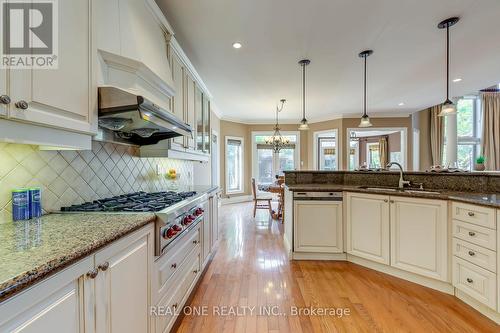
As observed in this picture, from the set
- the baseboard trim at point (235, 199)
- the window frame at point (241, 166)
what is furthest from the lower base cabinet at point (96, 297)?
the window frame at point (241, 166)

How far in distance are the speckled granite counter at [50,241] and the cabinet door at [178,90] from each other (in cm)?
131

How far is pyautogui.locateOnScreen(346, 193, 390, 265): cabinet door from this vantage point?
2.51m

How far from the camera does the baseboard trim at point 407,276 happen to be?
2.17 metres

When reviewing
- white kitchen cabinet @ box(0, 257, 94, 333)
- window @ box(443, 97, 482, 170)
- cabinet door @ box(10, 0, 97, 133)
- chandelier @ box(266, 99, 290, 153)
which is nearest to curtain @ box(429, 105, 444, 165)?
window @ box(443, 97, 482, 170)

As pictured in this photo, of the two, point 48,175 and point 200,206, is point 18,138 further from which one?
point 200,206

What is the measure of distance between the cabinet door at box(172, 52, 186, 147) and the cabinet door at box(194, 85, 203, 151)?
49cm

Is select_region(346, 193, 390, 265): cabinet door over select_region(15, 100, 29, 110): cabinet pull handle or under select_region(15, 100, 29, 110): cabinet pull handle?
under

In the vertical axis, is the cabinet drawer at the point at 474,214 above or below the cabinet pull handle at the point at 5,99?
below

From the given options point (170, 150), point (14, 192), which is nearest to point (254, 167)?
point (170, 150)

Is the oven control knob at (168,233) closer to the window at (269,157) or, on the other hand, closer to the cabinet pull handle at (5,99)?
the cabinet pull handle at (5,99)

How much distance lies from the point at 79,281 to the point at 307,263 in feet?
8.26

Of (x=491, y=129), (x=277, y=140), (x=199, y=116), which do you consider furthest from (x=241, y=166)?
(x=491, y=129)

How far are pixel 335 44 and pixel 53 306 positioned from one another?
3.30 meters
